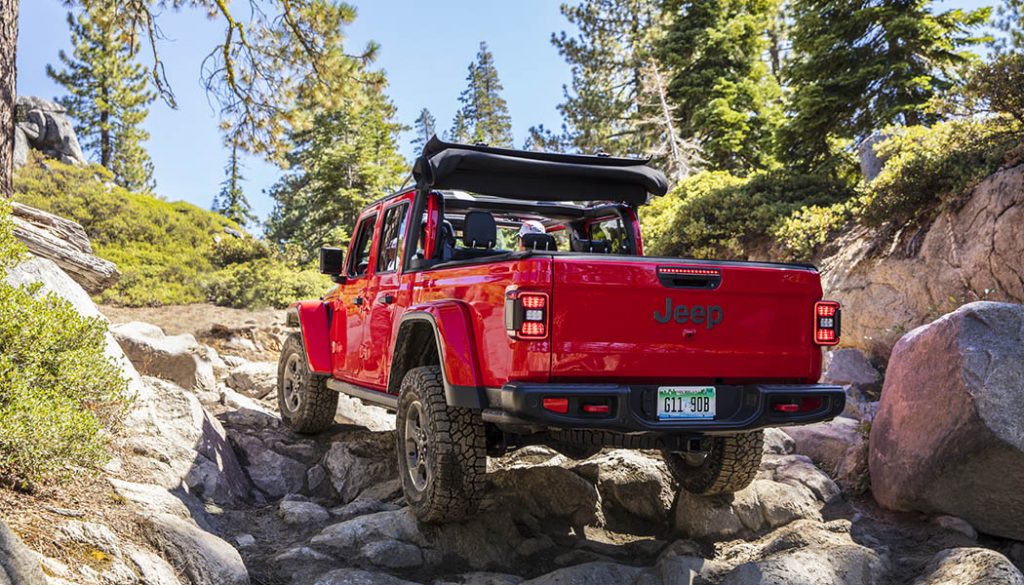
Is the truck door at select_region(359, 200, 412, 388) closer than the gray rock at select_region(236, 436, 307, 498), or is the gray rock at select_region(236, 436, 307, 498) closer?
the truck door at select_region(359, 200, 412, 388)

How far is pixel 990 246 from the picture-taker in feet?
27.4

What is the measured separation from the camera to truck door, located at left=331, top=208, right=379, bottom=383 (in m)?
6.25

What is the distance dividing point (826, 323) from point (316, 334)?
14.8 feet

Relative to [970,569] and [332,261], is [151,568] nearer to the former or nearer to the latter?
[332,261]

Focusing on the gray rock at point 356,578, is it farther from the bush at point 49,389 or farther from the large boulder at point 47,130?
the large boulder at point 47,130

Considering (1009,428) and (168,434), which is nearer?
(1009,428)

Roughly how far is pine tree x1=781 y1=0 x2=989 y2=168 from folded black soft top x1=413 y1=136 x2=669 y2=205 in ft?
30.9

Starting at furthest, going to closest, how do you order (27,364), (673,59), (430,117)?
(430,117) < (673,59) < (27,364)

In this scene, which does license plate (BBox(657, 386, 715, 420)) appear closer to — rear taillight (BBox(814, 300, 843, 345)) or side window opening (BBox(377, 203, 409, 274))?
rear taillight (BBox(814, 300, 843, 345))

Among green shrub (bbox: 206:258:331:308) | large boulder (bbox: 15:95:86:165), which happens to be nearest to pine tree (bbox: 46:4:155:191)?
large boulder (bbox: 15:95:86:165)

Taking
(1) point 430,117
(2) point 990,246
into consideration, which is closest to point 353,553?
(2) point 990,246

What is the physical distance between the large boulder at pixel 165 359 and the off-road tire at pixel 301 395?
4.79 feet

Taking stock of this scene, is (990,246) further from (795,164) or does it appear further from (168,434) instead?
(168,434)

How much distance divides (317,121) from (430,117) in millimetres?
26843
